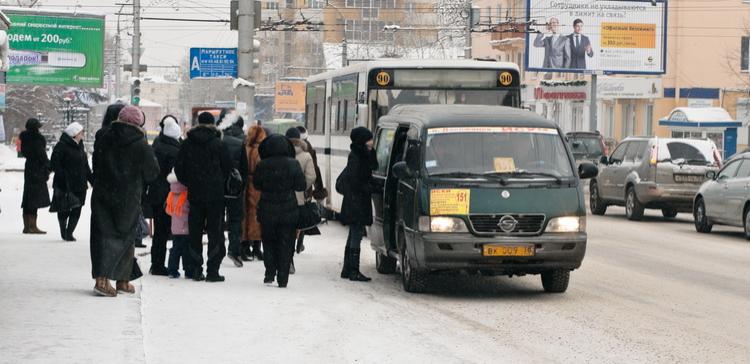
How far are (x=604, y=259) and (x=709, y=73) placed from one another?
47.3 meters

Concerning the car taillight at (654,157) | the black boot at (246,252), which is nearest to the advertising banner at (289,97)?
the car taillight at (654,157)

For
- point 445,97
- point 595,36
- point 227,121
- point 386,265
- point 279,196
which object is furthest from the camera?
point 595,36

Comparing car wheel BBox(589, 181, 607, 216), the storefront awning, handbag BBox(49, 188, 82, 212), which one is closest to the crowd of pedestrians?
handbag BBox(49, 188, 82, 212)

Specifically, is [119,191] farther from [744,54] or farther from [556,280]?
[744,54]

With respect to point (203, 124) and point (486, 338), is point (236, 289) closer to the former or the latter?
point (203, 124)

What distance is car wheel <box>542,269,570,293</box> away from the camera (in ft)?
47.8

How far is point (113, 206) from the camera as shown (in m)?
12.7

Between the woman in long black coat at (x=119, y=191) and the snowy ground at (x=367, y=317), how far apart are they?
0.32 meters

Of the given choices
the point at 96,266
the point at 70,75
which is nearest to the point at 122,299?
the point at 96,266

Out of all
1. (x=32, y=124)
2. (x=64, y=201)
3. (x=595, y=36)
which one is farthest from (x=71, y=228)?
(x=595, y=36)

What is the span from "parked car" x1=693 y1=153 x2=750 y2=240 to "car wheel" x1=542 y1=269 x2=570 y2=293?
10025 mm

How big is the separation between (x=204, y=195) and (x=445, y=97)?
8.66 m

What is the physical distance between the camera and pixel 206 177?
14516mm

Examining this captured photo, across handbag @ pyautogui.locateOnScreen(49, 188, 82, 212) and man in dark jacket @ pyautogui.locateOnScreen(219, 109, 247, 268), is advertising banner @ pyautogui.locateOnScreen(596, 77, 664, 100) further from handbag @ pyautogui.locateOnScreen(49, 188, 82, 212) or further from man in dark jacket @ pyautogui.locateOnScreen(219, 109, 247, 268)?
man in dark jacket @ pyautogui.locateOnScreen(219, 109, 247, 268)
